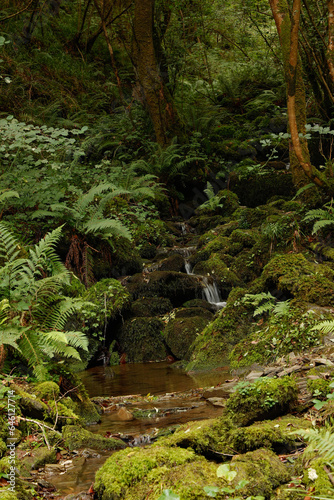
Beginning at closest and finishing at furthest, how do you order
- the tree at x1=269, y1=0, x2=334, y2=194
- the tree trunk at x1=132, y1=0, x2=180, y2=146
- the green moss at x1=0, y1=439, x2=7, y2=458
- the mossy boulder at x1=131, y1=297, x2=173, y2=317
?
the green moss at x1=0, y1=439, x2=7, y2=458 → the tree at x1=269, y1=0, x2=334, y2=194 → the mossy boulder at x1=131, y1=297, x2=173, y2=317 → the tree trunk at x1=132, y1=0, x2=180, y2=146

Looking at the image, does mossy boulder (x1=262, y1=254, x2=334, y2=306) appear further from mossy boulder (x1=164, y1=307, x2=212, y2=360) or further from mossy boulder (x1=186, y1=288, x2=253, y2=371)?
mossy boulder (x1=164, y1=307, x2=212, y2=360)

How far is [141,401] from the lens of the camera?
4.56 meters

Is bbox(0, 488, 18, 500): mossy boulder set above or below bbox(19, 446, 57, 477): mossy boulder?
above

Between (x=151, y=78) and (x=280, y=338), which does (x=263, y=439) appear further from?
(x=151, y=78)

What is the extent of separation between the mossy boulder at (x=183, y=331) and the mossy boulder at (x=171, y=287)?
796 mm

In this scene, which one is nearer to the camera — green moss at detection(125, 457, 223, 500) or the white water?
Answer: green moss at detection(125, 457, 223, 500)

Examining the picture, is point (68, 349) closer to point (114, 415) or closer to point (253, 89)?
point (114, 415)

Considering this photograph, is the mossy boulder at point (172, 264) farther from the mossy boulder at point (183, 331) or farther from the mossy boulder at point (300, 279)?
the mossy boulder at point (300, 279)

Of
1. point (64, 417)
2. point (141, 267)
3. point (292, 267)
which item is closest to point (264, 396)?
point (64, 417)

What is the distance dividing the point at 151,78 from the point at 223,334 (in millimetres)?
9528

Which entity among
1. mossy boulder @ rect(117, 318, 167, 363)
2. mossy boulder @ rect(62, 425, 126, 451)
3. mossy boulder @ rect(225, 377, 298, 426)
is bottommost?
mossy boulder @ rect(117, 318, 167, 363)

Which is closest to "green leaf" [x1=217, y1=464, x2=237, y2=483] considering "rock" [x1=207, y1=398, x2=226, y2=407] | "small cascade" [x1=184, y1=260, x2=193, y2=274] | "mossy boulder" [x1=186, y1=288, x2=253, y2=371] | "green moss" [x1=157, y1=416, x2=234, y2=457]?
"green moss" [x1=157, y1=416, x2=234, y2=457]

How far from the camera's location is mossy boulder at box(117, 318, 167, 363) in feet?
23.4

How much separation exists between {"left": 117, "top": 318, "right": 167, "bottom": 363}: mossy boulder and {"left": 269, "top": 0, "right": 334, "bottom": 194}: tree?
3.69 meters
